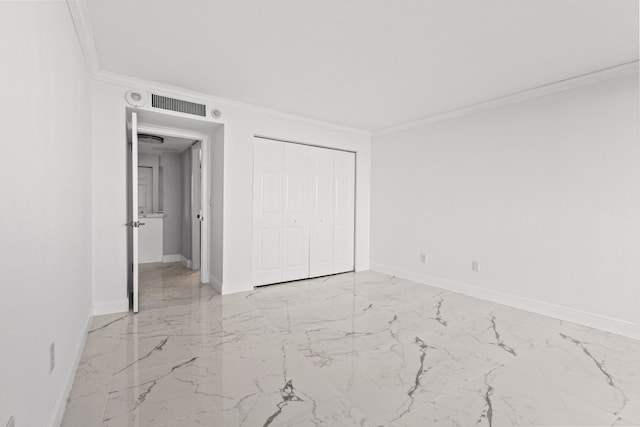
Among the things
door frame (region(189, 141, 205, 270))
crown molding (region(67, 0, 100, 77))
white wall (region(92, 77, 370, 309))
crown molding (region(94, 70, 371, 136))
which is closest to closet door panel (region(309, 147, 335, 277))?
white wall (region(92, 77, 370, 309))

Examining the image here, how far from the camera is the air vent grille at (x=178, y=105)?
3.46 metres

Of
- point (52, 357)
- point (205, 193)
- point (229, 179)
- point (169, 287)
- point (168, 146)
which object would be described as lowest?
point (169, 287)

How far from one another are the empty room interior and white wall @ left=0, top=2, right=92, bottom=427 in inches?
0.7

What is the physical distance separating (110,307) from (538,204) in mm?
4692

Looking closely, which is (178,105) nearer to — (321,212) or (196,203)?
(196,203)

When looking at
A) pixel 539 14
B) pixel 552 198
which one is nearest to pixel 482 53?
pixel 539 14

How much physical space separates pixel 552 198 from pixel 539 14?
6.47 feet

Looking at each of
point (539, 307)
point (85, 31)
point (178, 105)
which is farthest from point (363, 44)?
point (539, 307)

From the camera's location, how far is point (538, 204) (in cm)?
347

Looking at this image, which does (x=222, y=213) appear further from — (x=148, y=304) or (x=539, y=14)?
(x=539, y=14)

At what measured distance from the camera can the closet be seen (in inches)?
171

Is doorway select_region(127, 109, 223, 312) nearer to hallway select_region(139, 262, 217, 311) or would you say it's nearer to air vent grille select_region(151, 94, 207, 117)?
hallway select_region(139, 262, 217, 311)

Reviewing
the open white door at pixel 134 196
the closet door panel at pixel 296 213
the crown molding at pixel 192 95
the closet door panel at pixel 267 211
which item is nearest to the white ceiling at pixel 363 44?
the crown molding at pixel 192 95

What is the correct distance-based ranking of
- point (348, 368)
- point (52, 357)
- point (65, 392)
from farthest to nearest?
point (348, 368) < point (65, 392) < point (52, 357)
